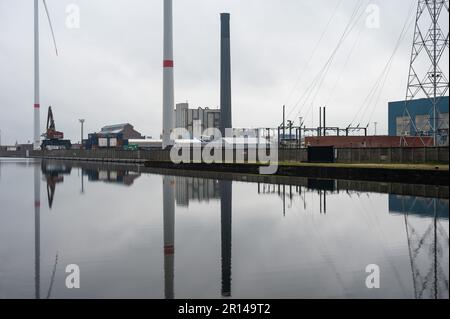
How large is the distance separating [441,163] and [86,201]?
87.9 feet

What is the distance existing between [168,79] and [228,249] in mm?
57349

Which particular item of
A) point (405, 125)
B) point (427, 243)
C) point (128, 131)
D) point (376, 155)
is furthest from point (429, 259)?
point (128, 131)

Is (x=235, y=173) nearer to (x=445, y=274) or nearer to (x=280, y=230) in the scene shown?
(x=280, y=230)

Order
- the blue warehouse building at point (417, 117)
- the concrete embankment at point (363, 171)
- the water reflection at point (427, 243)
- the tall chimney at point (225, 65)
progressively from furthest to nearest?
the tall chimney at point (225, 65) < the blue warehouse building at point (417, 117) < the concrete embankment at point (363, 171) < the water reflection at point (427, 243)

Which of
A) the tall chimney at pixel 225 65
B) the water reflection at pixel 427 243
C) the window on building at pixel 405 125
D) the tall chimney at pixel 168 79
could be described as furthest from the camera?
the tall chimney at pixel 225 65

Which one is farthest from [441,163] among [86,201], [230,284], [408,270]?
Answer: [230,284]

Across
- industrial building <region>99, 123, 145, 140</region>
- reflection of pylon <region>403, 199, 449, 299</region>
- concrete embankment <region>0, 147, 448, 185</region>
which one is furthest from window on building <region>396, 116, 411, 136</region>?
industrial building <region>99, 123, 145, 140</region>

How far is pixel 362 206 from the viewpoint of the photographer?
2231cm

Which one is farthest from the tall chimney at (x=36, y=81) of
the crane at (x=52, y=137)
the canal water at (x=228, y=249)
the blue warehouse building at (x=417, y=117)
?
the canal water at (x=228, y=249)

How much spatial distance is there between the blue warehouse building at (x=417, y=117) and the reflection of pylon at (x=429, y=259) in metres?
56.7

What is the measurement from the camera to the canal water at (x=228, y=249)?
9.54 metres

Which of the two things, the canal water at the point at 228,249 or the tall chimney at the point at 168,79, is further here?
the tall chimney at the point at 168,79

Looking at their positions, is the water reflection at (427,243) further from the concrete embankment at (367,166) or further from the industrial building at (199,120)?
the industrial building at (199,120)

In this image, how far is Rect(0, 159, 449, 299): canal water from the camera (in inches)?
376
